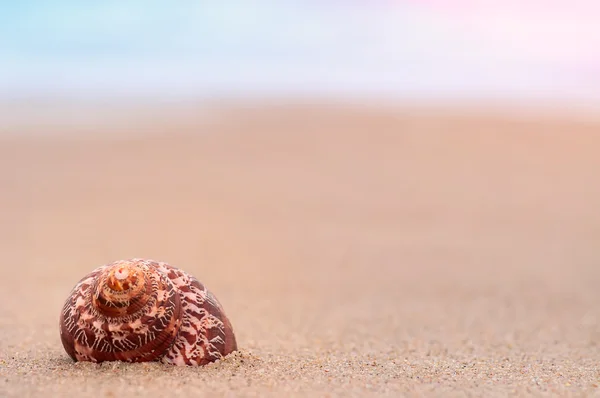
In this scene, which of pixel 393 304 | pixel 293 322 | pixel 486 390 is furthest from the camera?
pixel 393 304

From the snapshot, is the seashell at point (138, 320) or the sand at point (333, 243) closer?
the seashell at point (138, 320)

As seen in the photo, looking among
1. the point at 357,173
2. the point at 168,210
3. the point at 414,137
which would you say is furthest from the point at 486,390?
the point at 414,137

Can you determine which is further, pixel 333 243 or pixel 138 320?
pixel 333 243

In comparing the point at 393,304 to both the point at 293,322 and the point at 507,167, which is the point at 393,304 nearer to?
the point at 293,322

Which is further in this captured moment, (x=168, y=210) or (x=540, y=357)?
(x=168, y=210)
